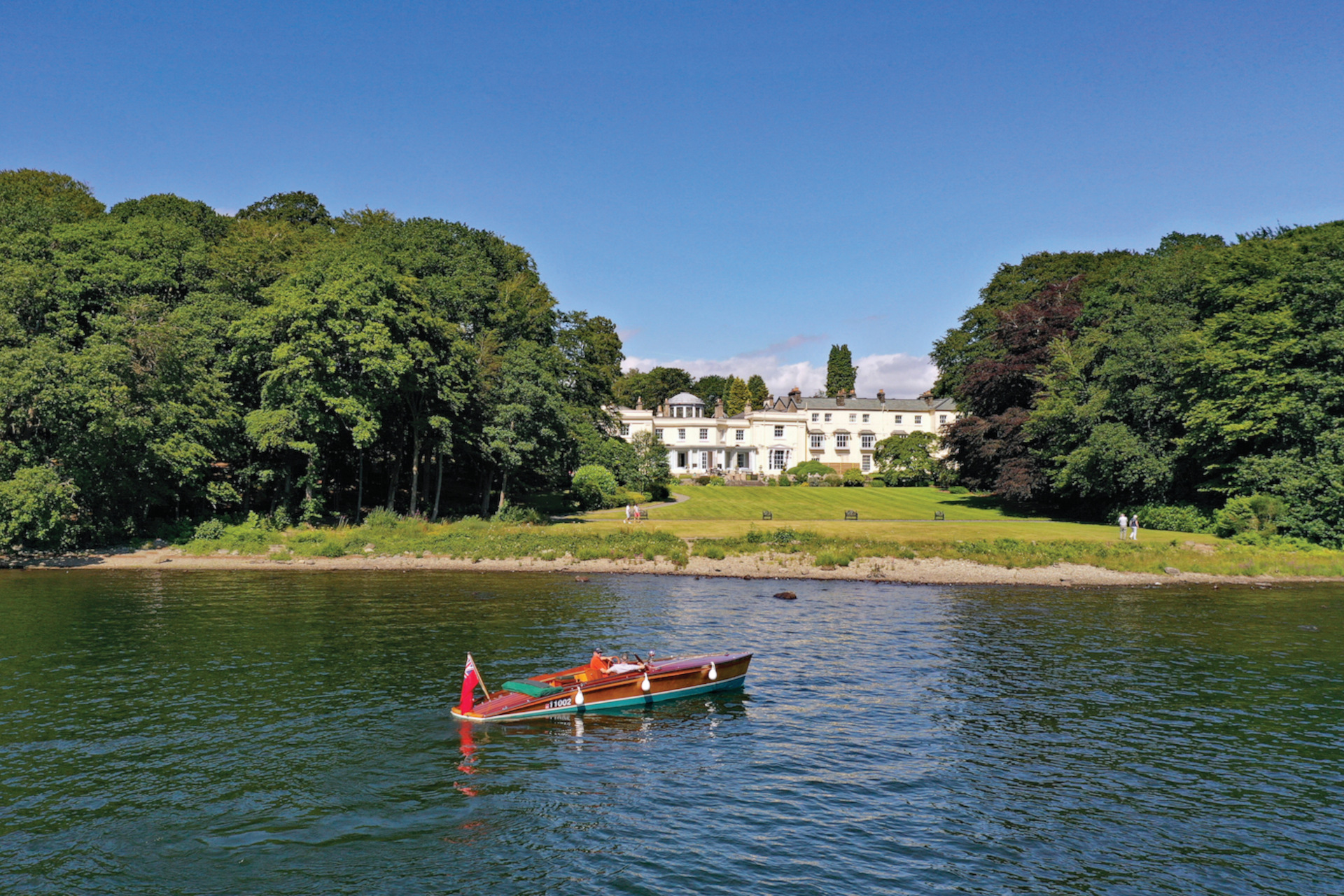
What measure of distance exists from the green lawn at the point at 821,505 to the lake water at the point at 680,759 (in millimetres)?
31437

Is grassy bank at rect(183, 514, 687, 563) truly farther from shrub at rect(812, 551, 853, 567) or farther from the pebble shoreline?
shrub at rect(812, 551, 853, 567)

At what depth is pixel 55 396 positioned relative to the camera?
40750 millimetres

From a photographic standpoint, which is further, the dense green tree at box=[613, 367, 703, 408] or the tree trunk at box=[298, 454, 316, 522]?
the dense green tree at box=[613, 367, 703, 408]

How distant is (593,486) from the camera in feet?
221

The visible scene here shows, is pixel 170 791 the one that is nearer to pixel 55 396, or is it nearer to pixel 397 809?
pixel 397 809

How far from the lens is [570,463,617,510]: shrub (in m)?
67.3

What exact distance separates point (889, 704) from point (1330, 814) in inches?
361

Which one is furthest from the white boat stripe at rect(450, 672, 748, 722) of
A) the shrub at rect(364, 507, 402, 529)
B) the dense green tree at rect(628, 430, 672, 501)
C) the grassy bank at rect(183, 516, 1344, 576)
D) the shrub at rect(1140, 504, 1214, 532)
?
the dense green tree at rect(628, 430, 672, 501)

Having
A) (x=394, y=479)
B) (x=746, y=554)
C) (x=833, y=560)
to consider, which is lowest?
(x=833, y=560)

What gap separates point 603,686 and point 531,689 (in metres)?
1.86

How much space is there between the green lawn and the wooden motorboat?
38234mm

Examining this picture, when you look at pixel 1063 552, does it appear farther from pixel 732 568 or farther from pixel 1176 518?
pixel 732 568

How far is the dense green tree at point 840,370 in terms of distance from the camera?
150375mm

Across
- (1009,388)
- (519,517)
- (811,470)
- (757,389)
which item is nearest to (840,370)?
(757,389)
